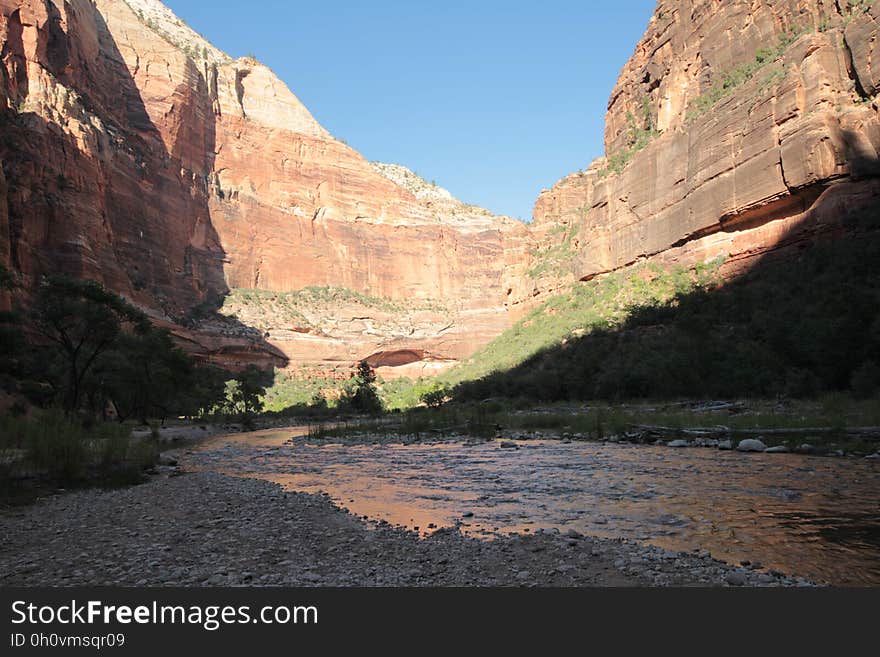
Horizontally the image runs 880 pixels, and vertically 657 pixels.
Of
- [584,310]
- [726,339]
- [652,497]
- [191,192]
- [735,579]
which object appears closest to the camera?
[735,579]

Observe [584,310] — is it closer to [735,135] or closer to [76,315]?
[735,135]

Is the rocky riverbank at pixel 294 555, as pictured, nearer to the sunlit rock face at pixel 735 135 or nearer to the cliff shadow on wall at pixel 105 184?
the sunlit rock face at pixel 735 135

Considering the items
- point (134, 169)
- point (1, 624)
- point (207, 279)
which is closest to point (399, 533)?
point (1, 624)

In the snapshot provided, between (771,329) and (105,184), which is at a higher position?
(105,184)

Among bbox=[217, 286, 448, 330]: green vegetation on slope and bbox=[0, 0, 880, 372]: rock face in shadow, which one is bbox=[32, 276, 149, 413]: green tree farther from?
bbox=[217, 286, 448, 330]: green vegetation on slope

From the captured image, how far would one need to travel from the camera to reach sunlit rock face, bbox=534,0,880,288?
30.8m

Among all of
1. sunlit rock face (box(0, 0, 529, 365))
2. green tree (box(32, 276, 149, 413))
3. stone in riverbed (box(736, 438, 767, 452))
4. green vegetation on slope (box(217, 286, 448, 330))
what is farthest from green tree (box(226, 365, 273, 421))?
stone in riverbed (box(736, 438, 767, 452))

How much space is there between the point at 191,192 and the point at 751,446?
290 feet

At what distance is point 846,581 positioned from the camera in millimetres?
4188

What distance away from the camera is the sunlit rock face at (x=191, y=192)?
4759 centimetres

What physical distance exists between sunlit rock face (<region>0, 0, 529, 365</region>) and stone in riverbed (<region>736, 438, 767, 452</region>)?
4124cm

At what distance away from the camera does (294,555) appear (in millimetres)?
5008

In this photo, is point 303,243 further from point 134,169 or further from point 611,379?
point 611,379

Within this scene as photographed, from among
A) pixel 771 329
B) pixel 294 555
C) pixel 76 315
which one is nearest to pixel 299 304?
pixel 76 315
